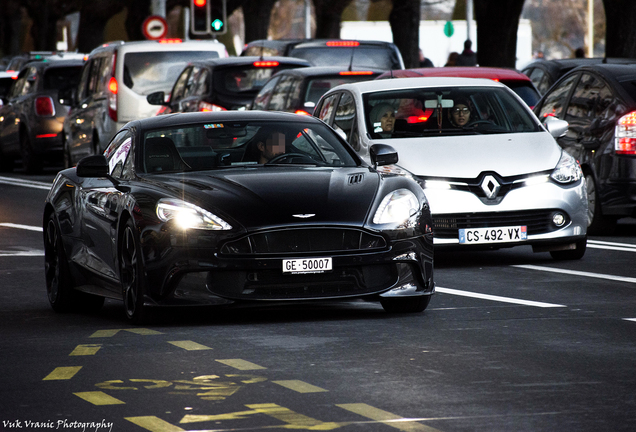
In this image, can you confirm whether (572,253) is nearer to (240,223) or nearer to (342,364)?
(240,223)

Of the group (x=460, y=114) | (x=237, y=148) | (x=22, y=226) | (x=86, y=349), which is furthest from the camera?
(x=22, y=226)

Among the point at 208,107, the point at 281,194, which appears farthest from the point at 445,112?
the point at 208,107

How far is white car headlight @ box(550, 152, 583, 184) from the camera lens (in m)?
11.9

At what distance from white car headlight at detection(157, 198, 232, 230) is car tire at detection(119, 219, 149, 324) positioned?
9.9 inches

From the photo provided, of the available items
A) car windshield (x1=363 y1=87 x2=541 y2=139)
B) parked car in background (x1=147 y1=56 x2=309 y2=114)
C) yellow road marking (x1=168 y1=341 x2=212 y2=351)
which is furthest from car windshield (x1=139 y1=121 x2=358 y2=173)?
parked car in background (x1=147 y1=56 x2=309 y2=114)

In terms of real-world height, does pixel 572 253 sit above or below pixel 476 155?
below

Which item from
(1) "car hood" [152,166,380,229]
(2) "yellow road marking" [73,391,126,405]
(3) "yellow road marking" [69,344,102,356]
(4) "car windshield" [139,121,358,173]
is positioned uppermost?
(4) "car windshield" [139,121,358,173]

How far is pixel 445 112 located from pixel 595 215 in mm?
2199

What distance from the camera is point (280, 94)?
18203 mm

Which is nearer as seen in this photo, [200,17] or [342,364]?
[342,364]

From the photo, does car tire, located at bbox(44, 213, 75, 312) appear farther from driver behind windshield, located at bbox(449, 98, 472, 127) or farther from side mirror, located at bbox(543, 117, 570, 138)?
side mirror, located at bbox(543, 117, 570, 138)

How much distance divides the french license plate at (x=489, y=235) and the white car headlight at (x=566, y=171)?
60 centimetres

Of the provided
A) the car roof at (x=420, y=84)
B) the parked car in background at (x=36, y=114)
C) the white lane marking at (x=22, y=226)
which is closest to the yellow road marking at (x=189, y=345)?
the car roof at (x=420, y=84)

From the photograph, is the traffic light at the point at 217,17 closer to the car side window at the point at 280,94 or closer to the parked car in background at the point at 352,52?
the parked car in background at the point at 352,52
